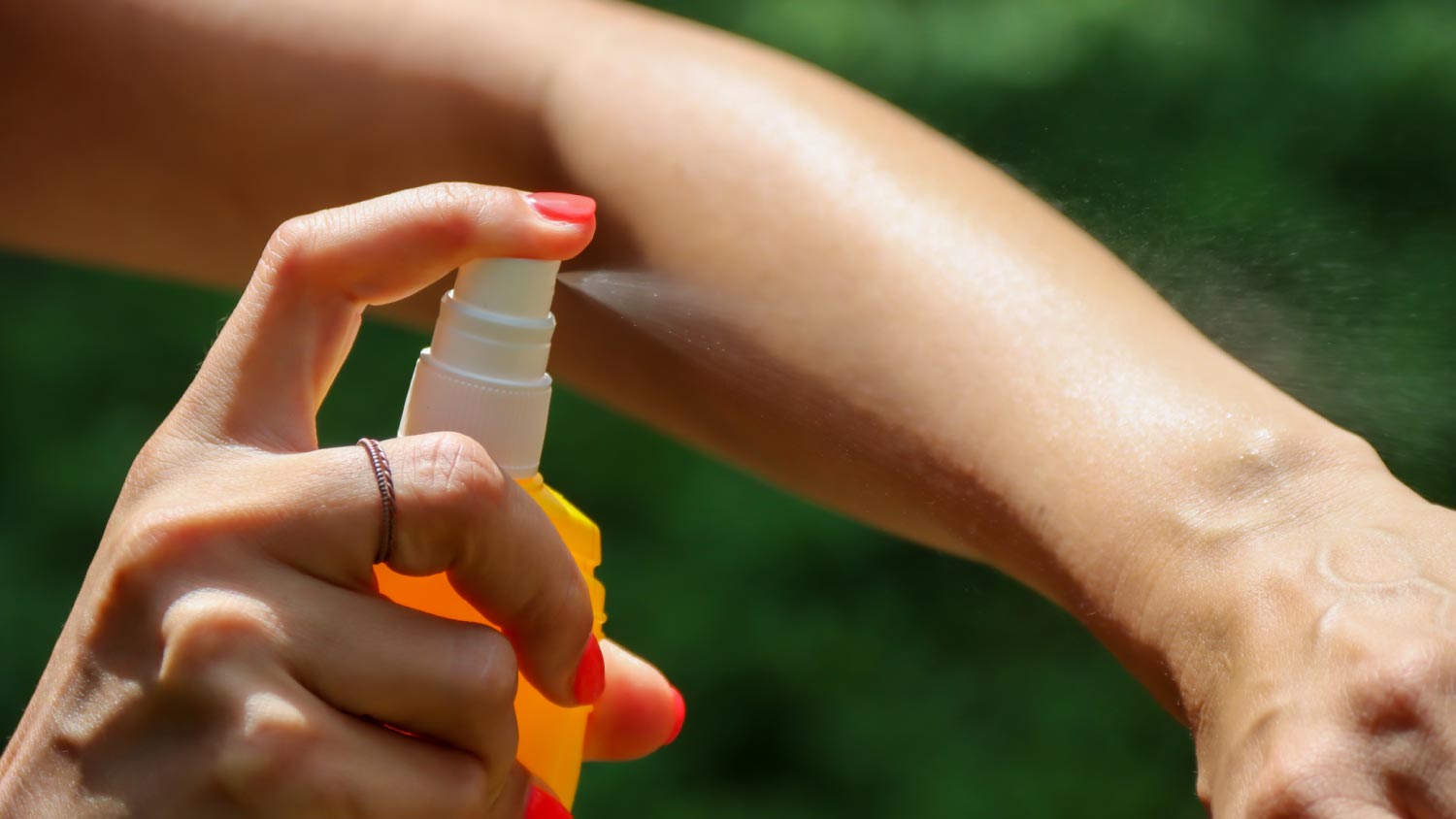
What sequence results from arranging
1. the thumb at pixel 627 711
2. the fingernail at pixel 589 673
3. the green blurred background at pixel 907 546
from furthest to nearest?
the green blurred background at pixel 907 546 → the thumb at pixel 627 711 → the fingernail at pixel 589 673

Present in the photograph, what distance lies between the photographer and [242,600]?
1.50 ft

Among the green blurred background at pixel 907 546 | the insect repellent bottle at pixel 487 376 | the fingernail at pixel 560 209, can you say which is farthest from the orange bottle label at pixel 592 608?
the green blurred background at pixel 907 546

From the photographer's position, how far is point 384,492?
465 mm

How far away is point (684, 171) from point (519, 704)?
0.29m

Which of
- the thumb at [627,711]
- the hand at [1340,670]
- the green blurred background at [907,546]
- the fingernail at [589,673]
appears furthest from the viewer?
the green blurred background at [907,546]

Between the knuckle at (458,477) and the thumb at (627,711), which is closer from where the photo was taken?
the knuckle at (458,477)

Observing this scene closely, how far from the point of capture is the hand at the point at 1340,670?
1.36ft

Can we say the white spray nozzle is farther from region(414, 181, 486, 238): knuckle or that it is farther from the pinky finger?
the pinky finger

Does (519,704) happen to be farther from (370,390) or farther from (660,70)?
(370,390)

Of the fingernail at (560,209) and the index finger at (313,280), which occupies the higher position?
the fingernail at (560,209)

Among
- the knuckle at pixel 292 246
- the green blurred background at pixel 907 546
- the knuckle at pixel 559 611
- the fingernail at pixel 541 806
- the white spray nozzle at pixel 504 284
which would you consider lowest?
the green blurred background at pixel 907 546

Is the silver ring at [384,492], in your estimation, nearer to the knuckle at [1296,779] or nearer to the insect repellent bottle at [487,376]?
the insect repellent bottle at [487,376]

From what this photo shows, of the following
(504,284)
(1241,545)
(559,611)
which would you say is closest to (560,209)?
(504,284)

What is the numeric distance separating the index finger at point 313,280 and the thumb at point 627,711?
197mm
